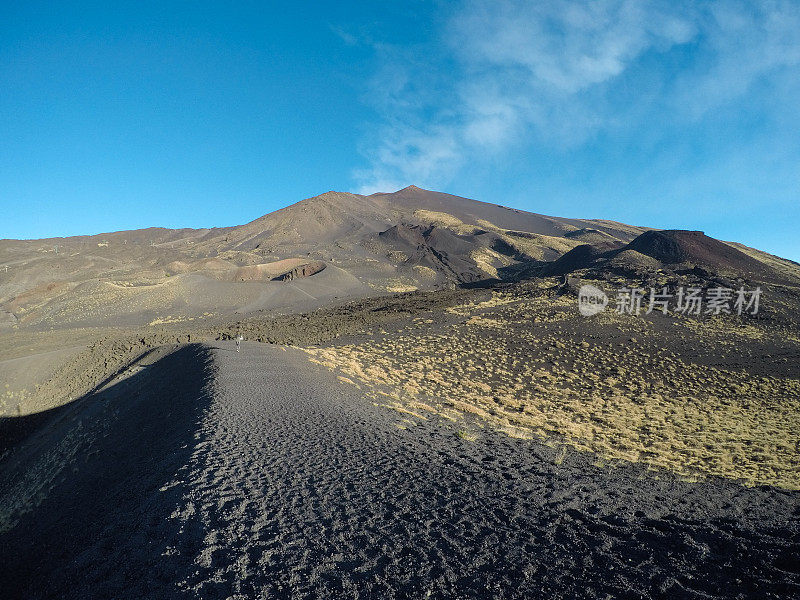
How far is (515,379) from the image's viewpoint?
803 inches

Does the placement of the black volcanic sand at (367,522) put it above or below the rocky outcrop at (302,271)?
below

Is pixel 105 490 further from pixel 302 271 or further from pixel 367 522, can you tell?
pixel 302 271

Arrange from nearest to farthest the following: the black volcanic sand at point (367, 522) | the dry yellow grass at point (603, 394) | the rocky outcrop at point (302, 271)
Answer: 1. the black volcanic sand at point (367, 522)
2. the dry yellow grass at point (603, 394)
3. the rocky outcrop at point (302, 271)

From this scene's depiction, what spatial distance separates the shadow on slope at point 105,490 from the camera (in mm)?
4578

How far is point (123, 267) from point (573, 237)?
12392 cm

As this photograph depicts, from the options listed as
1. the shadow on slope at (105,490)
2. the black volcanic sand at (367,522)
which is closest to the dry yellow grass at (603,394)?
the black volcanic sand at (367,522)

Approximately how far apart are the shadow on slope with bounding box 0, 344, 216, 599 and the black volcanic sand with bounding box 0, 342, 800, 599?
4cm

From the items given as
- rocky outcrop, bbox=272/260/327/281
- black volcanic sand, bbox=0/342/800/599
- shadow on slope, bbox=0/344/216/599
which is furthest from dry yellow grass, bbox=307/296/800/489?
rocky outcrop, bbox=272/260/327/281

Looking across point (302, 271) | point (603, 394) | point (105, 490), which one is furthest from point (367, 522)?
point (302, 271)

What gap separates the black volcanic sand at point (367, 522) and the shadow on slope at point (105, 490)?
4 centimetres

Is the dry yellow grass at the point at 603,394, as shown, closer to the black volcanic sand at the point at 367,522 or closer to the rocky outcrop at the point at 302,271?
the black volcanic sand at the point at 367,522

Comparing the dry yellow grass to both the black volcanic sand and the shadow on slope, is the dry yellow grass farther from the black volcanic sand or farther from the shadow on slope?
the shadow on slope

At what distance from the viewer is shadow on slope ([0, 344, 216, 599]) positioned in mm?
4578

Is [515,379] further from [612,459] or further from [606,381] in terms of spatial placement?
[612,459]
